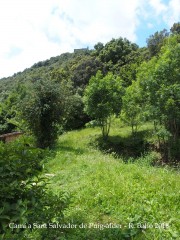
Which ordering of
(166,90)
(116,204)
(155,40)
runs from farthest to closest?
(155,40) → (166,90) → (116,204)

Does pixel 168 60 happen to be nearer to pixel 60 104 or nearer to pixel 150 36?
pixel 60 104

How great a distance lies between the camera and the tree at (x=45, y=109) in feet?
40.1

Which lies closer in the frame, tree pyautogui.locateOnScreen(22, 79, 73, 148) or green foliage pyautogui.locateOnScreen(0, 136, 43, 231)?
green foliage pyautogui.locateOnScreen(0, 136, 43, 231)

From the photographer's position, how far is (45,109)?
39.9ft

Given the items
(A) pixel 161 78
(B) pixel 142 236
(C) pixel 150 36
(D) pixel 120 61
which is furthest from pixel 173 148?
(C) pixel 150 36

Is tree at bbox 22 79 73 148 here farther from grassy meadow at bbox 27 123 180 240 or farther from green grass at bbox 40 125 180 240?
green grass at bbox 40 125 180 240

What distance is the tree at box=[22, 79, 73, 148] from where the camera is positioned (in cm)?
1223

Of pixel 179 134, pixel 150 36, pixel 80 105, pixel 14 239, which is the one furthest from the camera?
pixel 150 36

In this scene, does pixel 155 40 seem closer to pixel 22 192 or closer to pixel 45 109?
pixel 45 109

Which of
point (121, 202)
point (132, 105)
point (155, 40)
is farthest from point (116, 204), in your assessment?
point (155, 40)

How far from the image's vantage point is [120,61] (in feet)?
114

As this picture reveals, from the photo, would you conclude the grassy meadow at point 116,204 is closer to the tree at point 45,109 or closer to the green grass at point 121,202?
the green grass at point 121,202

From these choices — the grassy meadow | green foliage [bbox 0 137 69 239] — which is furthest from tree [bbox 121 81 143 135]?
green foliage [bbox 0 137 69 239]

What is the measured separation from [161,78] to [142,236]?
32.6ft
